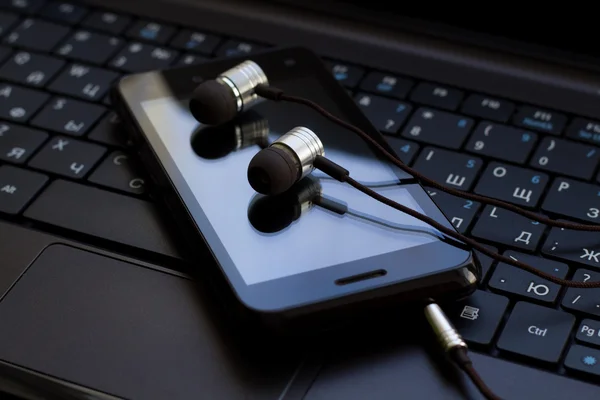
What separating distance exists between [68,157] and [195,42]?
7.0 inches

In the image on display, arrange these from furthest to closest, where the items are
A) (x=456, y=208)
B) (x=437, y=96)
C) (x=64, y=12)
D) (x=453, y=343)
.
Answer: (x=64, y=12), (x=437, y=96), (x=456, y=208), (x=453, y=343)

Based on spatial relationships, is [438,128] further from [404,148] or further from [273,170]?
[273,170]

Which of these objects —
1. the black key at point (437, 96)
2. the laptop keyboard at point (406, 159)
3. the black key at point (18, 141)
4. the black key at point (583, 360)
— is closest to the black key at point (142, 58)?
the laptop keyboard at point (406, 159)

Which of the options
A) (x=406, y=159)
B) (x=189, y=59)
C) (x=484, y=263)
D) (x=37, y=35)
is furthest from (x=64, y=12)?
(x=484, y=263)

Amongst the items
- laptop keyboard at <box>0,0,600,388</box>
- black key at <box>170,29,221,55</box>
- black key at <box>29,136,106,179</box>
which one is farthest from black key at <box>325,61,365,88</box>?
black key at <box>29,136,106,179</box>

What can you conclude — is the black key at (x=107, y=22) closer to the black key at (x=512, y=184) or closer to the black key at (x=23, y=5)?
the black key at (x=23, y=5)

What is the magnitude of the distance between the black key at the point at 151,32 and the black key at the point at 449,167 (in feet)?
0.89

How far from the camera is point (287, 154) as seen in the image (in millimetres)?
547

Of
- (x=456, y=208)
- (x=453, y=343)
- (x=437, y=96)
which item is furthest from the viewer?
(x=437, y=96)

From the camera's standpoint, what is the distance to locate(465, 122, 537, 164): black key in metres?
0.63

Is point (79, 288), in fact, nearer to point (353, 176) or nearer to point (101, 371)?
point (101, 371)

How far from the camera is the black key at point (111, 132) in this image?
2.13 ft

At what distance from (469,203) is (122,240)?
24cm

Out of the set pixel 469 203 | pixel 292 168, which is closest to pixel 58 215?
pixel 292 168
